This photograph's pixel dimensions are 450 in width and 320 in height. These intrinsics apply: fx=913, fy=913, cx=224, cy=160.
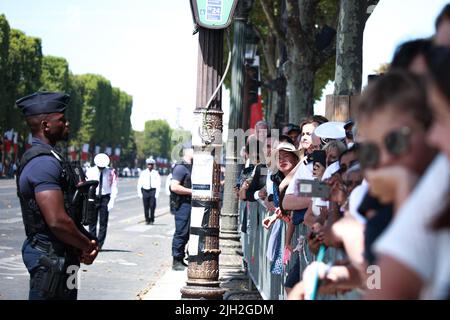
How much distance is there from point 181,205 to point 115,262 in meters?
1.61

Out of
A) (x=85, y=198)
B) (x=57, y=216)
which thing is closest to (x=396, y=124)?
(x=57, y=216)

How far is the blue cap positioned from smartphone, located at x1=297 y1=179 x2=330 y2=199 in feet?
6.07

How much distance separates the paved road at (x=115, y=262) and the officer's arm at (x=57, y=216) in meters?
5.11

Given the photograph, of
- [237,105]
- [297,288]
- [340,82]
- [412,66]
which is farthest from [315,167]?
[237,105]

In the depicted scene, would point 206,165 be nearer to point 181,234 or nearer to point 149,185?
point 181,234

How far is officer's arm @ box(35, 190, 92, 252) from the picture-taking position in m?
5.06

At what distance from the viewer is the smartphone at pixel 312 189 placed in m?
4.27

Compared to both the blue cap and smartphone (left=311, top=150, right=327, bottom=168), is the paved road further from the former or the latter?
the blue cap

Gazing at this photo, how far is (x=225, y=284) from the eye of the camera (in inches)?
486

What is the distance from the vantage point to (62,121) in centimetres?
554

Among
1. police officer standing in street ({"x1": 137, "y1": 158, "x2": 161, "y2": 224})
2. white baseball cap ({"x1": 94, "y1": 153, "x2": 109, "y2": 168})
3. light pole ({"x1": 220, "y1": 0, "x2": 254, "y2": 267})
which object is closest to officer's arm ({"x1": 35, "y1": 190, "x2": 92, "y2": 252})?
light pole ({"x1": 220, "y1": 0, "x2": 254, "y2": 267})

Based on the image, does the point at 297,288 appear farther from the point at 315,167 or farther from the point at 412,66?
the point at 315,167

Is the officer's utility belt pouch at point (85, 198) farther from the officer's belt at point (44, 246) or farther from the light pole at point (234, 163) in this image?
the light pole at point (234, 163)

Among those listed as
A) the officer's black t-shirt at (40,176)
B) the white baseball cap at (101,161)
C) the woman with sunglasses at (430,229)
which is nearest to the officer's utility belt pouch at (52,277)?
the officer's black t-shirt at (40,176)
